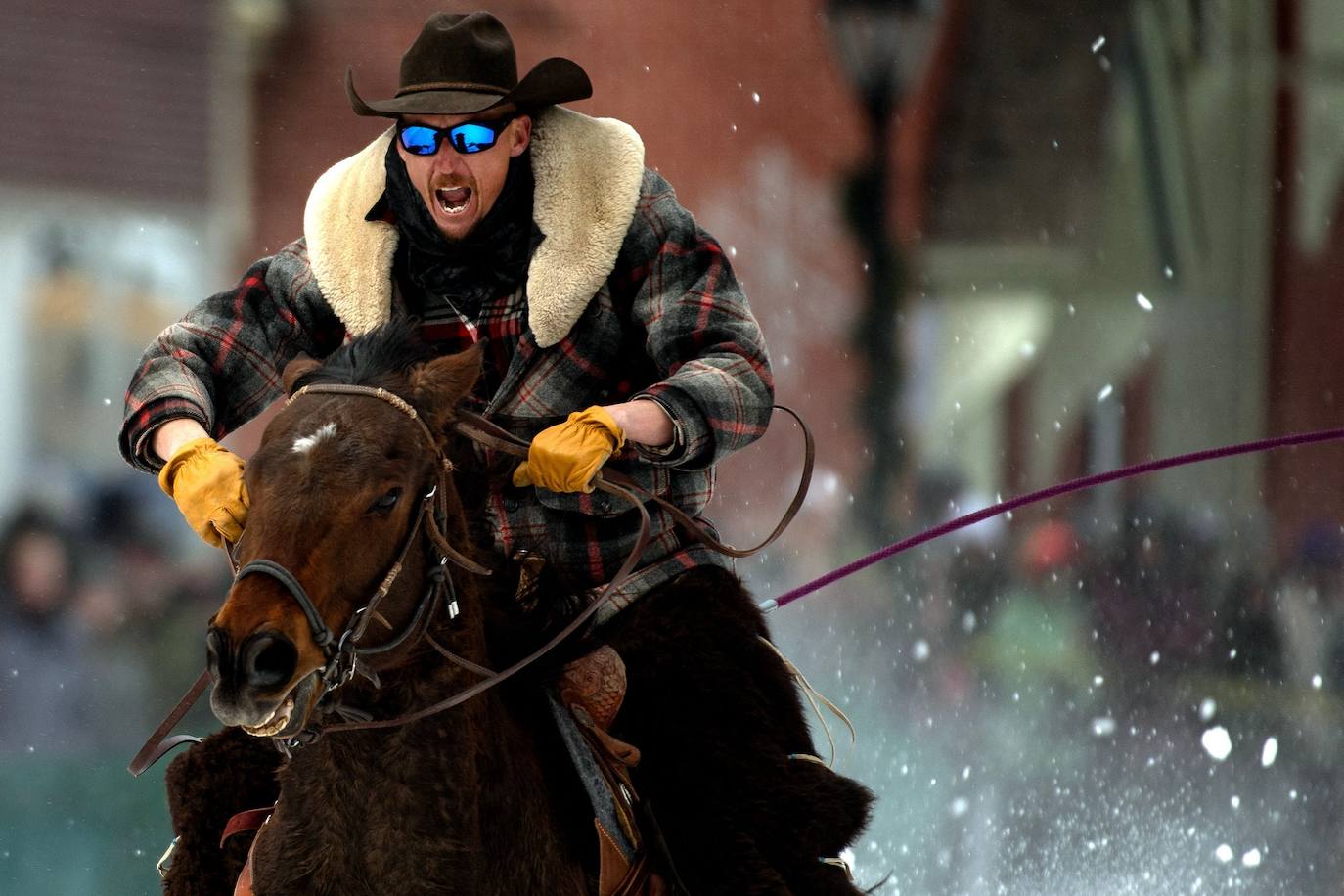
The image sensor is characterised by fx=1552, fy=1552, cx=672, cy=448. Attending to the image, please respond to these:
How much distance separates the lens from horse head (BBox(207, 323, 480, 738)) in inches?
64.8

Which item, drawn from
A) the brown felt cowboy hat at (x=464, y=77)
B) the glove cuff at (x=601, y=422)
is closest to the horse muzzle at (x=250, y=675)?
the glove cuff at (x=601, y=422)

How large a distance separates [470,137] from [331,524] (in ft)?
2.73

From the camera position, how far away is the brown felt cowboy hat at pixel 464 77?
2332 millimetres

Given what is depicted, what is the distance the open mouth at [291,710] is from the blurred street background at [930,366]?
10.9ft

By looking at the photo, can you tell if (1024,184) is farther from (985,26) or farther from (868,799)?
(868,799)

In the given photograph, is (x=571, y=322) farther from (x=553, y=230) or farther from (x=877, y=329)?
(x=877, y=329)

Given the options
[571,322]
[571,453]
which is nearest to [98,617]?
[571,322]

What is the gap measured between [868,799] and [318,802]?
88cm

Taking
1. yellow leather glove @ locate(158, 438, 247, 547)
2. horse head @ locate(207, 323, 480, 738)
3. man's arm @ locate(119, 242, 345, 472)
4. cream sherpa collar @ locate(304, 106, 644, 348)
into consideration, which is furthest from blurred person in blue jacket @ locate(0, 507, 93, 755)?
horse head @ locate(207, 323, 480, 738)

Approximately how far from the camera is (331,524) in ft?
5.73

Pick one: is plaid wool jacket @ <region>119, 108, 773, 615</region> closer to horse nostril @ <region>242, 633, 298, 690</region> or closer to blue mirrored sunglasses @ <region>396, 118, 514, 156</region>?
blue mirrored sunglasses @ <region>396, 118, 514, 156</region>

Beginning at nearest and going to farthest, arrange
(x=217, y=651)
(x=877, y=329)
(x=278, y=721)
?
(x=217, y=651) < (x=278, y=721) < (x=877, y=329)

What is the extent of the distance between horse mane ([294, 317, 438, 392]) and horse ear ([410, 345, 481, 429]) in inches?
0.9

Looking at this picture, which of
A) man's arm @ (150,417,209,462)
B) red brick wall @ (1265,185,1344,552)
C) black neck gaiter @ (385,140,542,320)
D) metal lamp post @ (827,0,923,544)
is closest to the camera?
man's arm @ (150,417,209,462)
